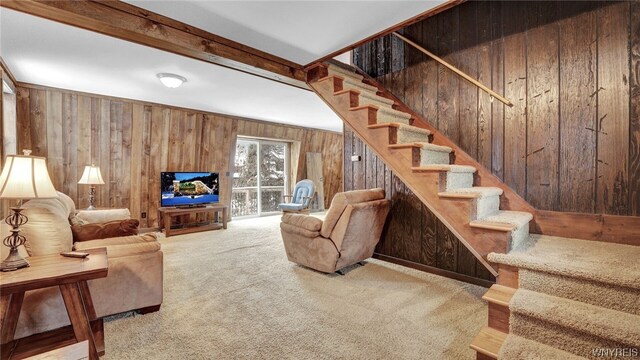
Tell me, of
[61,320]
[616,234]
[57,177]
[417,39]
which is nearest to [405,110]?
[417,39]

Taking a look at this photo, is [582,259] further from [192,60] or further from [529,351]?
[192,60]

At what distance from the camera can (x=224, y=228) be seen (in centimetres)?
562

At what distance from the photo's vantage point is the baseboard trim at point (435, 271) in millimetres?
2676

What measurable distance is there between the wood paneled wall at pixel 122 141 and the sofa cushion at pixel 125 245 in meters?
2.98

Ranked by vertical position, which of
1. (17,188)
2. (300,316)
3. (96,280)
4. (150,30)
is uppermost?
(150,30)

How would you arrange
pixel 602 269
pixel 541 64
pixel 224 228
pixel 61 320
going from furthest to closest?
pixel 224 228, pixel 541 64, pixel 61 320, pixel 602 269

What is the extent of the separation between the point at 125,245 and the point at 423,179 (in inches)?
94.6

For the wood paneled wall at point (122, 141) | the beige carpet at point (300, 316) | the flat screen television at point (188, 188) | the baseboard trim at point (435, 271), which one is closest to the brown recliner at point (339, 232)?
the beige carpet at point (300, 316)

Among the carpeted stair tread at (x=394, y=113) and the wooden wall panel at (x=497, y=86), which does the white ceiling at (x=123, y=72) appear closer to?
the carpeted stair tread at (x=394, y=113)

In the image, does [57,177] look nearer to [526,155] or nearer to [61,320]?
[61,320]

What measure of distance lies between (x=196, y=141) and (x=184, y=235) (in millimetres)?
1887

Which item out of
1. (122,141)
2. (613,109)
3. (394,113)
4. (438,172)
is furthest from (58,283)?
(122,141)

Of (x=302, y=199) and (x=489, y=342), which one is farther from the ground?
(x=302, y=199)

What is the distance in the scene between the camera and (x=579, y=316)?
1.36 meters
